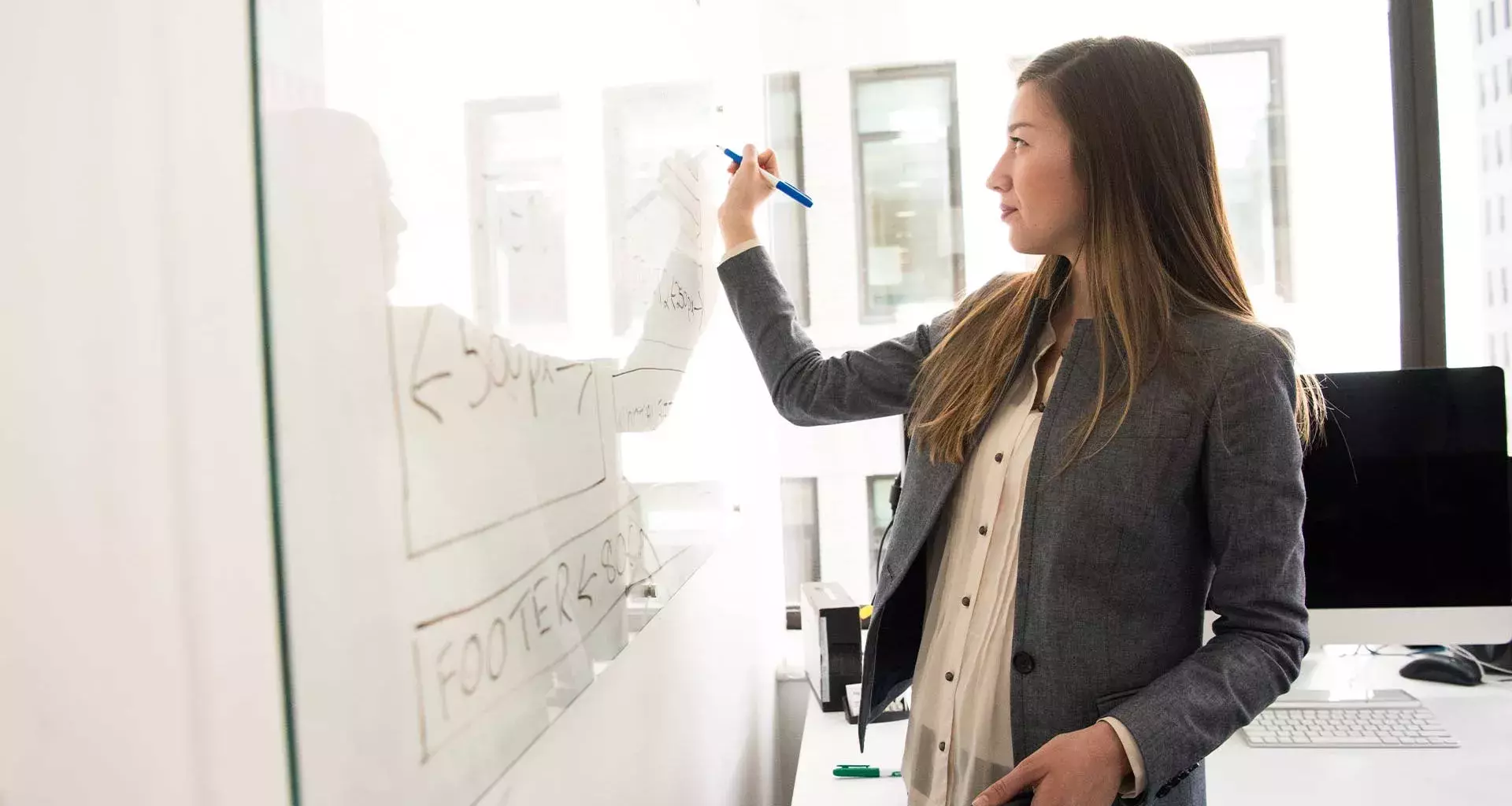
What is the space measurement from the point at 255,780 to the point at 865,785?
1.18 meters

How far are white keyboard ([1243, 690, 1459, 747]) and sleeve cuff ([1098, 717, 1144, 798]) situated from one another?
723 mm

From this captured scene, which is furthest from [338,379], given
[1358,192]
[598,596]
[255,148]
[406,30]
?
[1358,192]

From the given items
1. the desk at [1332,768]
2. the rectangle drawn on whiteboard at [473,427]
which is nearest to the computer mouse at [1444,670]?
the desk at [1332,768]

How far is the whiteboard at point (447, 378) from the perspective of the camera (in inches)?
15.6

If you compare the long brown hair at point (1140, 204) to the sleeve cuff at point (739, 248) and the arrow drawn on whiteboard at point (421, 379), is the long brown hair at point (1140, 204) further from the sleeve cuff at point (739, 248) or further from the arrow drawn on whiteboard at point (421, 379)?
the arrow drawn on whiteboard at point (421, 379)

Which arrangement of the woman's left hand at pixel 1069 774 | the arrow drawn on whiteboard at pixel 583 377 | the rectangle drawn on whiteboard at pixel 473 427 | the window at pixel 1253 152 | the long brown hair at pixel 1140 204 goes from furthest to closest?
the window at pixel 1253 152
the long brown hair at pixel 1140 204
the woman's left hand at pixel 1069 774
the arrow drawn on whiteboard at pixel 583 377
the rectangle drawn on whiteboard at pixel 473 427

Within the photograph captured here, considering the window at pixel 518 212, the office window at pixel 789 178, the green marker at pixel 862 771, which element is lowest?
the green marker at pixel 862 771

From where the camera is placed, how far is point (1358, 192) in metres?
2.10

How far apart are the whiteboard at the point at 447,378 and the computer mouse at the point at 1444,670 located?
1638 millimetres

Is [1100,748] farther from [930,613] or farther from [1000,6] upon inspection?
[1000,6]

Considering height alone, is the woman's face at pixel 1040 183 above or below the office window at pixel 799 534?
above

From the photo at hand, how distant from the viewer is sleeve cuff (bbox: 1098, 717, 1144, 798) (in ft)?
2.82

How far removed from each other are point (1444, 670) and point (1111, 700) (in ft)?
4.03

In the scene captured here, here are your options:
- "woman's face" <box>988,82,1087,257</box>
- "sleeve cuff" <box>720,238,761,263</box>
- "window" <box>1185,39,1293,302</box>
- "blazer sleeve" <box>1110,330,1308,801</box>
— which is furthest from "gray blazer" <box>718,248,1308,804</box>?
"window" <box>1185,39,1293,302</box>
